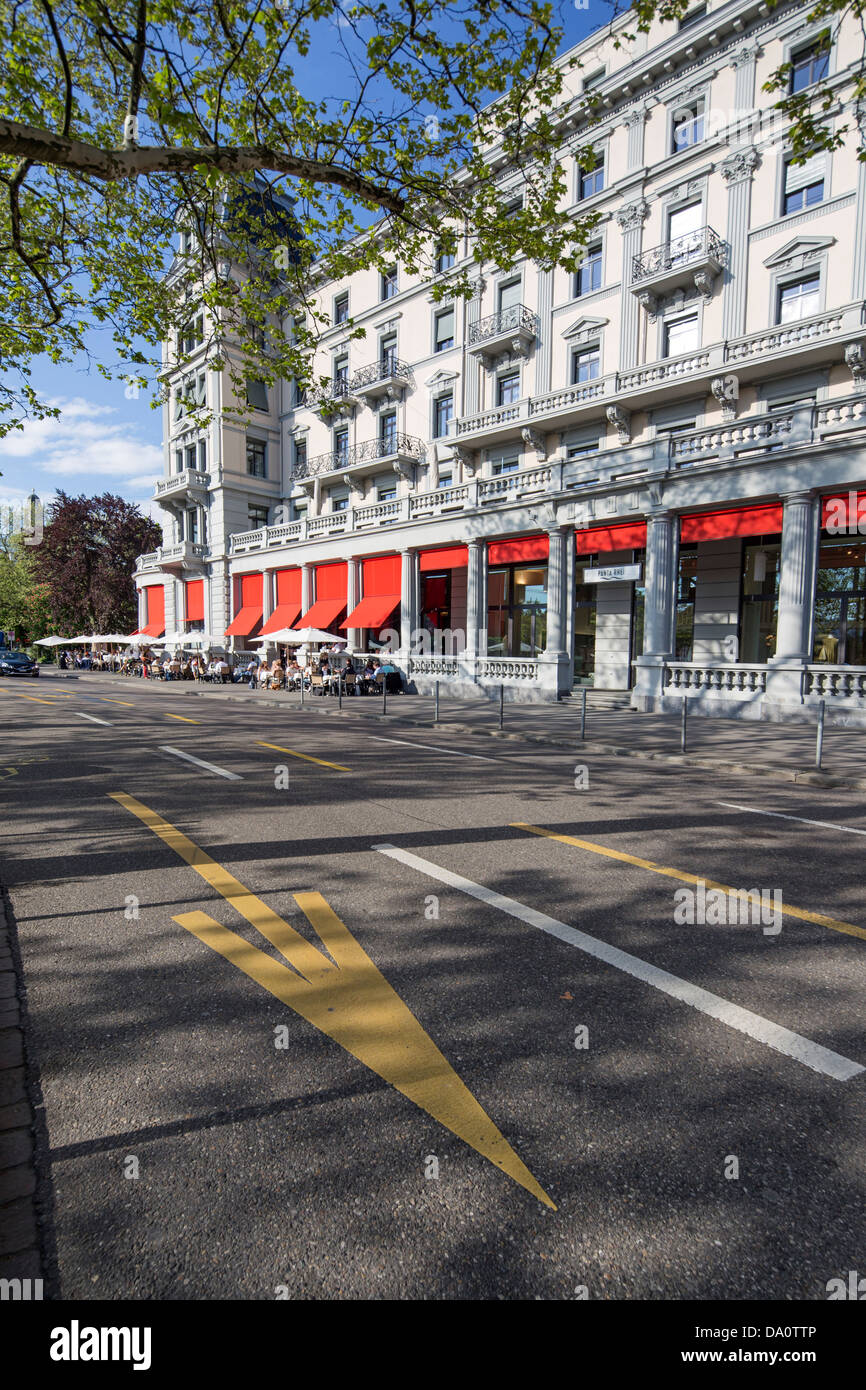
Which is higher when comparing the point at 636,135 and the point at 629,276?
the point at 636,135

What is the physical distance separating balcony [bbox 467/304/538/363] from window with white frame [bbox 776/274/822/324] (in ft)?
29.5

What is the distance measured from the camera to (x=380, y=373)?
31156mm

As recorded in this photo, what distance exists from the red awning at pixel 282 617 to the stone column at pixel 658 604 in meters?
19.6

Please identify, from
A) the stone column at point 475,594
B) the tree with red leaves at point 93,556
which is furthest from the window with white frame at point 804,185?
the tree with red leaves at point 93,556

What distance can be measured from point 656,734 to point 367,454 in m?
23.7

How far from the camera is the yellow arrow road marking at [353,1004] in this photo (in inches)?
92.8

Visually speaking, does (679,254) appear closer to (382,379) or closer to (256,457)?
(382,379)

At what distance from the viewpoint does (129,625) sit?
186 ft

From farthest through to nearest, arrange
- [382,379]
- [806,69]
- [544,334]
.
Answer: [382,379]
[544,334]
[806,69]

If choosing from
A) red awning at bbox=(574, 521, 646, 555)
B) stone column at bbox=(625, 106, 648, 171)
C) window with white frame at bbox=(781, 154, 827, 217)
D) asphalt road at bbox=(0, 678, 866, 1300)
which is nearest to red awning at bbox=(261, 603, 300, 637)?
red awning at bbox=(574, 521, 646, 555)

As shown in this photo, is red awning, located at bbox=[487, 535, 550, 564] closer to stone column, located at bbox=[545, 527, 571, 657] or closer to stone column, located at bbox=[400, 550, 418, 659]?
stone column, located at bbox=[545, 527, 571, 657]

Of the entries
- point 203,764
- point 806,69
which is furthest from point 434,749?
point 806,69

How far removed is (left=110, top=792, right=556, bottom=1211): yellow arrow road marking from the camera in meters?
2.36
